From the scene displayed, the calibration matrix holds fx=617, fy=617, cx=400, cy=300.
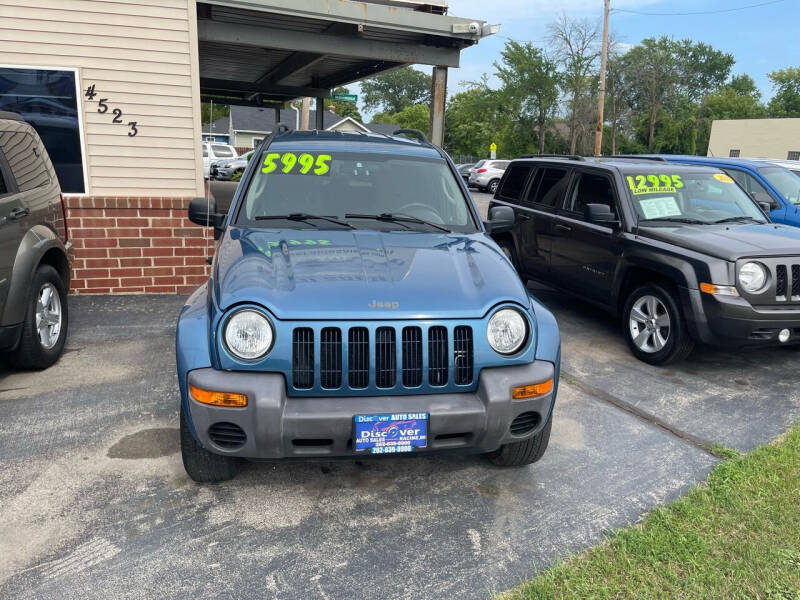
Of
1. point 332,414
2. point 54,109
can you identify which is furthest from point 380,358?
point 54,109

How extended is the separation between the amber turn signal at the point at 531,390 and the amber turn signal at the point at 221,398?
1241mm

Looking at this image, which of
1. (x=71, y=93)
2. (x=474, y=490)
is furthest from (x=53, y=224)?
(x=474, y=490)

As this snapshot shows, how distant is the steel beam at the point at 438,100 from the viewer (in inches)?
366

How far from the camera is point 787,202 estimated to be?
864cm

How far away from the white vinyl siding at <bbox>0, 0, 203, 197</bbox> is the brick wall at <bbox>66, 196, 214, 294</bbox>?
0.63ft

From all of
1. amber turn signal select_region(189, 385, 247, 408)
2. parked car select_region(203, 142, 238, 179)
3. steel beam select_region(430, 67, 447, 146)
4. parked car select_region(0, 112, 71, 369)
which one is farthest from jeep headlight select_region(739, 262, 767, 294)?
parked car select_region(203, 142, 238, 179)

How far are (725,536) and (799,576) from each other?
33 cm

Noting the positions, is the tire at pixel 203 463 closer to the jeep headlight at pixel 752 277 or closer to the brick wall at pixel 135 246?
the jeep headlight at pixel 752 277

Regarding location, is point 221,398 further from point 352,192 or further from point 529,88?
point 529,88

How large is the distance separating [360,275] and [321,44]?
22.0 ft

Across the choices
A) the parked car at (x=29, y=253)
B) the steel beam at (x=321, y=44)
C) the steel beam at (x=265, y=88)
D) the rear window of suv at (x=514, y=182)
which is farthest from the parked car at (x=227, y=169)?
the parked car at (x=29, y=253)

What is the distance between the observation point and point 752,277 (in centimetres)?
496

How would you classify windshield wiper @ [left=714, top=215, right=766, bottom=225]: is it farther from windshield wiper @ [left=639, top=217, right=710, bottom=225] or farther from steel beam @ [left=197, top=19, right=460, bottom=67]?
steel beam @ [left=197, top=19, right=460, bottom=67]

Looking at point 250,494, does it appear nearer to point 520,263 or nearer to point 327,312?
point 327,312
